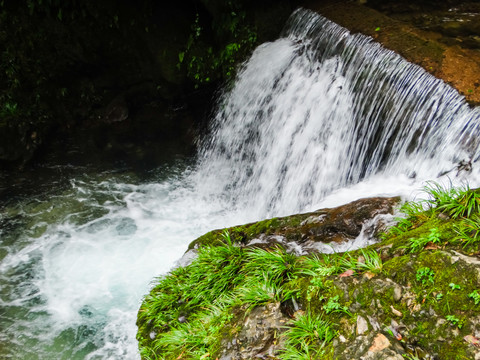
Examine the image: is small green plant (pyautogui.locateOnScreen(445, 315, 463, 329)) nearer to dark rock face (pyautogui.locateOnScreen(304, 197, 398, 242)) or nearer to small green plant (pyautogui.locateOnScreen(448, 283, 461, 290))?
small green plant (pyautogui.locateOnScreen(448, 283, 461, 290))

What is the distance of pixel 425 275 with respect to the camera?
2.57 meters

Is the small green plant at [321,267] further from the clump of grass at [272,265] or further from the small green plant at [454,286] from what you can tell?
the small green plant at [454,286]

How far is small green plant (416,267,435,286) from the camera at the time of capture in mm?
2550

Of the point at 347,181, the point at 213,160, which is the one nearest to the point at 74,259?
the point at 213,160

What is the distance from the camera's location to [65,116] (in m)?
9.00

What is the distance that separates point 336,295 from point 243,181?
4.79m

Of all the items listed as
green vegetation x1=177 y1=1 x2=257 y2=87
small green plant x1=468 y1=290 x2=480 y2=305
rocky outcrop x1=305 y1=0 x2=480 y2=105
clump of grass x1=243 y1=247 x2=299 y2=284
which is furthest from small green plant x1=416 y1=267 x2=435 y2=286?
green vegetation x1=177 y1=1 x2=257 y2=87

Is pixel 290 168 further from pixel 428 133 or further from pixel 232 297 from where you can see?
pixel 232 297

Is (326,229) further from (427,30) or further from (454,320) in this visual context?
(427,30)

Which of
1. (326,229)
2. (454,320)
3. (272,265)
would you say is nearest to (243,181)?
(326,229)

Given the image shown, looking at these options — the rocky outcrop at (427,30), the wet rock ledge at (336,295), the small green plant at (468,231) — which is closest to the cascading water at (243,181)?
the rocky outcrop at (427,30)

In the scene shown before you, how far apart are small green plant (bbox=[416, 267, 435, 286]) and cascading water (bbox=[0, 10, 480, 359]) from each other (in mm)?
1755

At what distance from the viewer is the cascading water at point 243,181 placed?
4.66 meters

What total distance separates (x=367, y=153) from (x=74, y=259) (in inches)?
184
